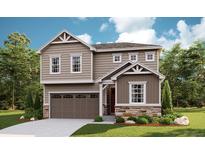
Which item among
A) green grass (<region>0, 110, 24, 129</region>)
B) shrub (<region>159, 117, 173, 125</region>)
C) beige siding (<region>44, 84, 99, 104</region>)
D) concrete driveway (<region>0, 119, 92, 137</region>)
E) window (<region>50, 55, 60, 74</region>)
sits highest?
window (<region>50, 55, 60, 74</region>)

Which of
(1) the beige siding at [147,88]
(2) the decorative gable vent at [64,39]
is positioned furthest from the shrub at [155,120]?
(2) the decorative gable vent at [64,39]

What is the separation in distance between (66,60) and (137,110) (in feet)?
16.0

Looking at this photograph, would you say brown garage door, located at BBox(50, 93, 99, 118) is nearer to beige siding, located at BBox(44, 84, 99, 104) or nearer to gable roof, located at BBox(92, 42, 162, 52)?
beige siding, located at BBox(44, 84, 99, 104)

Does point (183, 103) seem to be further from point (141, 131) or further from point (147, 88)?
point (141, 131)

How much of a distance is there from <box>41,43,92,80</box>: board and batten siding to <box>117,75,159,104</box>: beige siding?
91.3 inches

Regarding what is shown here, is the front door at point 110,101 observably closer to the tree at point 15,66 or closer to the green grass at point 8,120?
the green grass at point 8,120

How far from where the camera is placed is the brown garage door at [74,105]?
1382 cm

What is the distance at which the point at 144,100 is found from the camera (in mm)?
11773

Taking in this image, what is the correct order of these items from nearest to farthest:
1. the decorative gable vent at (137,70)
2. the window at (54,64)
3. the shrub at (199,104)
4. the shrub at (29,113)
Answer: the decorative gable vent at (137,70), the shrub at (29,113), the window at (54,64), the shrub at (199,104)

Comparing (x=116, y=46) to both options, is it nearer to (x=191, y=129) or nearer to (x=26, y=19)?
(x=26, y=19)

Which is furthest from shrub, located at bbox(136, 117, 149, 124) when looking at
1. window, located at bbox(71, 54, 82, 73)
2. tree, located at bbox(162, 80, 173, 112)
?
window, located at bbox(71, 54, 82, 73)

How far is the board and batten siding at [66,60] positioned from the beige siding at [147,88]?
2318mm

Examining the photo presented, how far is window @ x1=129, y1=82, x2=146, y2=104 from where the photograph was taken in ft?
38.9
